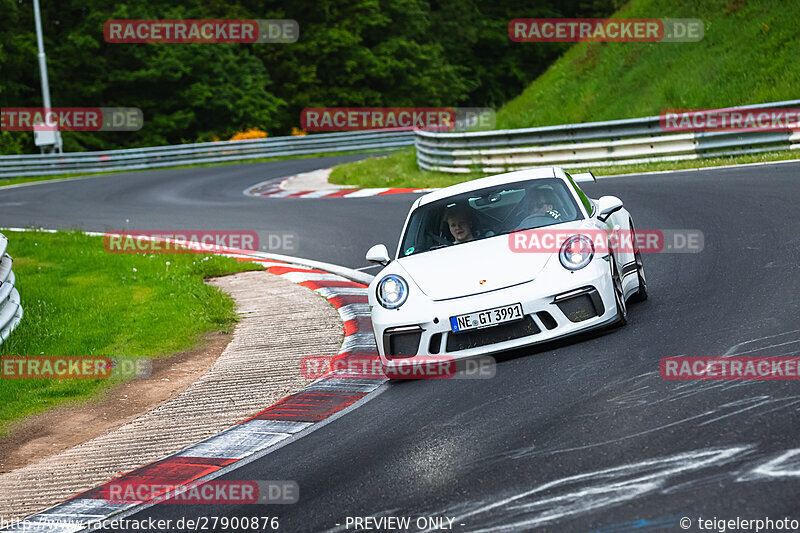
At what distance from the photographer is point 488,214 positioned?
822cm

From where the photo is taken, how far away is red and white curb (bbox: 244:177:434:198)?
20.5 meters

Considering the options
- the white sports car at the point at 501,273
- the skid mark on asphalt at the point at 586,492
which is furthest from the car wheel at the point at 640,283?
the skid mark on asphalt at the point at 586,492

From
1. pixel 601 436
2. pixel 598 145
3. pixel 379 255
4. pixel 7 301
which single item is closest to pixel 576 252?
pixel 379 255

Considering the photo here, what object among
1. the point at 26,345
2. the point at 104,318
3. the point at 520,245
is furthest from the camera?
the point at 104,318

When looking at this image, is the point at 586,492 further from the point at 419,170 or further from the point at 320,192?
the point at 419,170

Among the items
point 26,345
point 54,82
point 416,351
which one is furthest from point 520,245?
point 54,82

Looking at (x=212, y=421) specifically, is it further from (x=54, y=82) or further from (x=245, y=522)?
(x=54, y=82)

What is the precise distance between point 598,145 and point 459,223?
11.7 meters

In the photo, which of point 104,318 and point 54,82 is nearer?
point 104,318

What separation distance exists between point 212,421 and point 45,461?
1.10 metres

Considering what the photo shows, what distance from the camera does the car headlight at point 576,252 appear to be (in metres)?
7.15

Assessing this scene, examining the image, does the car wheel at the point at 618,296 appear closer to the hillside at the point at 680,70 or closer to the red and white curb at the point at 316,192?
the red and white curb at the point at 316,192

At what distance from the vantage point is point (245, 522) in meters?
4.90

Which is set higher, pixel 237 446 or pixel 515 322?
pixel 515 322
